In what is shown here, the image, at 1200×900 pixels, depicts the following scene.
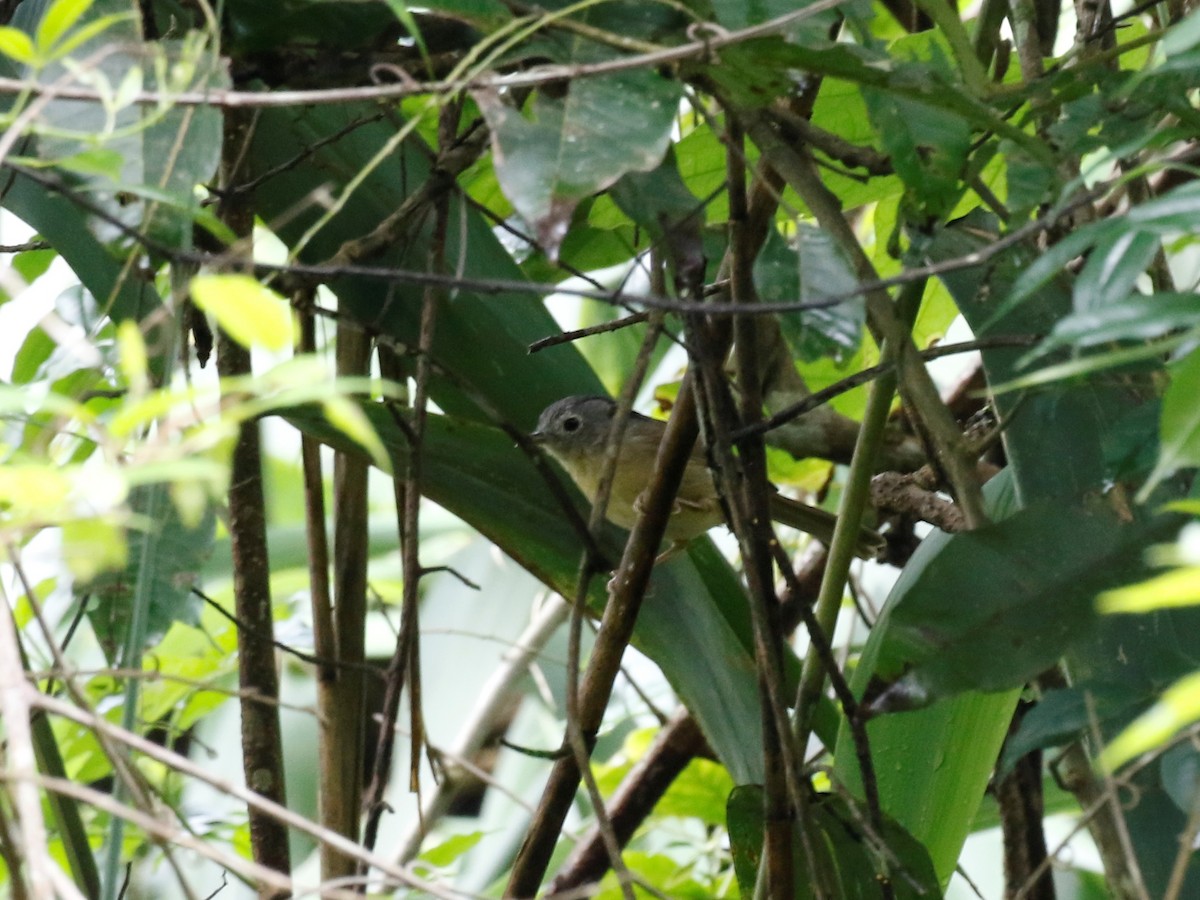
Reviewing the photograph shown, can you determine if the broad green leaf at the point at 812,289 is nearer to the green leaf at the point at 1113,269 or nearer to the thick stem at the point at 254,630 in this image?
the green leaf at the point at 1113,269

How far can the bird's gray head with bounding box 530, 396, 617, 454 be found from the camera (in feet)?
7.72

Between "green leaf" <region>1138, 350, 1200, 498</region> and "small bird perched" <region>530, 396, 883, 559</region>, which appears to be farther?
"small bird perched" <region>530, 396, 883, 559</region>

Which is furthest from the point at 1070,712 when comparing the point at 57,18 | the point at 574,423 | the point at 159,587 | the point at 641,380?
the point at 574,423

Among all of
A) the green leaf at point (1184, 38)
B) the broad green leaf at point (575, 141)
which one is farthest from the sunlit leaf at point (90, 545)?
the green leaf at point (1184, 38)

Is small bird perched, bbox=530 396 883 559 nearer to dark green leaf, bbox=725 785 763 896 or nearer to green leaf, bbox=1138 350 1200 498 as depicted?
dark green leaf, bbox=725 785 763 896

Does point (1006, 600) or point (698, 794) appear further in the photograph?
point (698, 794)

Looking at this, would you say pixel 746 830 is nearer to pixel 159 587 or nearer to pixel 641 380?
pixel 641 380

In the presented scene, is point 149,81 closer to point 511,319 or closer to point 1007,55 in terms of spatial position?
point 511,319

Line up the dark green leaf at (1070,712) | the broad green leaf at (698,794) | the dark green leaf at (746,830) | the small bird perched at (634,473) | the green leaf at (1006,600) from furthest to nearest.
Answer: the broad green leaf at (698,794), the small bird perched at (634,473), the dark green leaf at (746,830), the green leaf at (1006,600), the dark green leaf at (1070,712)

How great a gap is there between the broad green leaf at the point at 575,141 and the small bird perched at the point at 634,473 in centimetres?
81

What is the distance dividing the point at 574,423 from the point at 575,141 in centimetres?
167

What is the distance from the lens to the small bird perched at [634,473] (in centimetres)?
273

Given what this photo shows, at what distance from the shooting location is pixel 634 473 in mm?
4012

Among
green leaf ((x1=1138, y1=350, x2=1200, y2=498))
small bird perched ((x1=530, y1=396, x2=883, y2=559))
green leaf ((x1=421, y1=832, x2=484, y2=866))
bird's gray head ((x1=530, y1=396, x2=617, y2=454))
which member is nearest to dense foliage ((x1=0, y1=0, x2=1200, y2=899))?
green leaf ((x1=1138, y1=350, x2=1200, y2=498))
